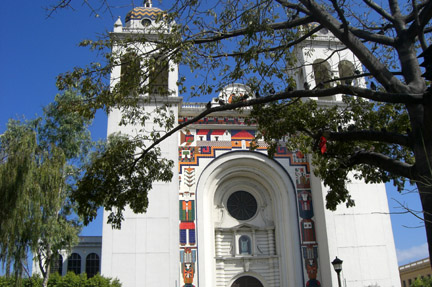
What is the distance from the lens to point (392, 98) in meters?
7.00

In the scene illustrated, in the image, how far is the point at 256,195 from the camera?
20.3m

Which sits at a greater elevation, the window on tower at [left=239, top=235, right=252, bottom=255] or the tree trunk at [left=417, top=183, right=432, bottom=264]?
the window on tower at [left=239, top=235, right=252, bottom=255]

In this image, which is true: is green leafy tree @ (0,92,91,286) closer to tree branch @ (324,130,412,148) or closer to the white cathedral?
the white cathedral

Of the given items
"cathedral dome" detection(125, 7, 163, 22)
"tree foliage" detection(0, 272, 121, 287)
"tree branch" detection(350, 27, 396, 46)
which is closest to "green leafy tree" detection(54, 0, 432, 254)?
"tree branch" detection(350, 27, 396, 46)

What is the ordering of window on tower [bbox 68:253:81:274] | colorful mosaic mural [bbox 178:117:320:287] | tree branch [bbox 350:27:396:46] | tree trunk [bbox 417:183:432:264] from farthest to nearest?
window on tower [bbox 68:253:81:274] → colorful mosaic mural [bbox 178:117:320:287] → tree branch [bbox 350:27:396:46] → tree trunk [bbox 417:183:432:264]

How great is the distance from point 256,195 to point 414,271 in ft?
92.5

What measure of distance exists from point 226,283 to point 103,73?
1227 centimetres

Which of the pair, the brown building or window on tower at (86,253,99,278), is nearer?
window on tower at (86,253,99,278)

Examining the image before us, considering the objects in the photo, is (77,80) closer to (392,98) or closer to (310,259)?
(392,98)

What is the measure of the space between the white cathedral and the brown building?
2472 centimetres

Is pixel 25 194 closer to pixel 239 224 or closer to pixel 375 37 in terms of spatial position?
pixel 375 37

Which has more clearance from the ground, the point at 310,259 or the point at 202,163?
the point at 202,163

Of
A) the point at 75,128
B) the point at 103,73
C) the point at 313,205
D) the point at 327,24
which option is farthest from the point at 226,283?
the point at 327,24

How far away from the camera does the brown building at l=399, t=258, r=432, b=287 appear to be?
1576 inches
